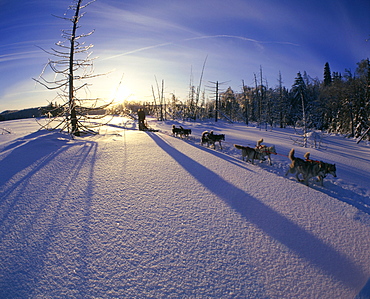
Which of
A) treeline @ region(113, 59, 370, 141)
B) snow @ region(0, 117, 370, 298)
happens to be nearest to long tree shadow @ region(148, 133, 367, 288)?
snow @ region(0, 117, 370, 298)

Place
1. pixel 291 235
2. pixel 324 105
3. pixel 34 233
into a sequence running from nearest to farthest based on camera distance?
pixel 34 233, pixel 291 235, pixel 324 105

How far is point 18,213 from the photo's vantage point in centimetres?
222

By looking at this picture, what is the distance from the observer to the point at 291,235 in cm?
215

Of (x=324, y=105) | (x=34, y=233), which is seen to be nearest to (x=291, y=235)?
(x=34, y=233)

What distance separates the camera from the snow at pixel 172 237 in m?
1.50

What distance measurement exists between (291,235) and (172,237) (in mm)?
1508

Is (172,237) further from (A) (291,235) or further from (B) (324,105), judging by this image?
(B) (324,105)

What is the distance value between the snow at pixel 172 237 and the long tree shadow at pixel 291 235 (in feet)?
0.04

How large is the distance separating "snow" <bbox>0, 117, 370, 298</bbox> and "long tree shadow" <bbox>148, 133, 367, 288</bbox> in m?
0.01

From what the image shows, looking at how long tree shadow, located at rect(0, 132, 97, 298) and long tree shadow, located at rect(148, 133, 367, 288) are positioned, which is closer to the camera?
long tree shadow, located at rect(0, 132, 97, 298)

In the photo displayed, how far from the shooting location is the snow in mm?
1505

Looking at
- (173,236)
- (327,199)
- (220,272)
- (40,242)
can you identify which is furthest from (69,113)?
(327,199)

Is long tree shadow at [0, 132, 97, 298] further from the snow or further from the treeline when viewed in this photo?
the treeline

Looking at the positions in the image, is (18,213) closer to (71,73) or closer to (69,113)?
(69,113)
